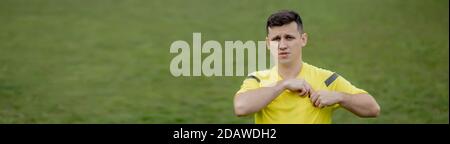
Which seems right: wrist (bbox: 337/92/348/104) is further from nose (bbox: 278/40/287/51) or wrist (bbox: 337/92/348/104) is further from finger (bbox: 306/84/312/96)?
nose (bbox: 278/40/287/51)

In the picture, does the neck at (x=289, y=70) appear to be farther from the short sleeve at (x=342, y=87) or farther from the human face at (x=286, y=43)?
the short sleeve at (x=342, y=87)

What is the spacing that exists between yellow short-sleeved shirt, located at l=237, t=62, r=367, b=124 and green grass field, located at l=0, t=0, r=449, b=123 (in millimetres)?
4801

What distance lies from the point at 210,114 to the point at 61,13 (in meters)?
6.97

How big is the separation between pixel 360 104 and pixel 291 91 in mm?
304

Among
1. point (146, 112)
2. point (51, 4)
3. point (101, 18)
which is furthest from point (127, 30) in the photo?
point (146, 112)

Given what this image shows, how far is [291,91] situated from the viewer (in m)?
2.91

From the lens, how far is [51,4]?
15078mm

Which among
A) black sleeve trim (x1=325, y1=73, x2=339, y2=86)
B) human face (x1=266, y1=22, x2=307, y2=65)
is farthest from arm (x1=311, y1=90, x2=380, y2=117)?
human face (x1=266, y1=22, x2=307, y2=65)

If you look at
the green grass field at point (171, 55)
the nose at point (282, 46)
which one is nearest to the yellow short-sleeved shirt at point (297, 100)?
the nose at point (282, 46)

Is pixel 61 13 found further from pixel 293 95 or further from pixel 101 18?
pixel 293 95

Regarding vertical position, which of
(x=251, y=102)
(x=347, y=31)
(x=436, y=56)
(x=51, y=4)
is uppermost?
(x=51, y=4)

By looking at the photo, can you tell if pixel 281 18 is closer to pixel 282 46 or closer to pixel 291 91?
pixel 282 46

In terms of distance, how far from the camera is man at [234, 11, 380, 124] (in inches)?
112

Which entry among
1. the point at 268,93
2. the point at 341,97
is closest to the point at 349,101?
the point at 341,97
